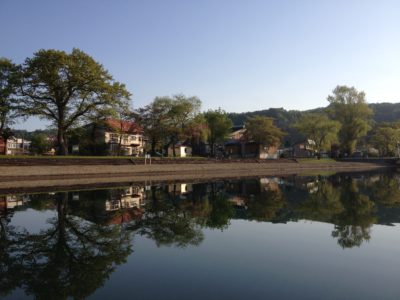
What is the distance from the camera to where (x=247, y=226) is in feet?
43.5

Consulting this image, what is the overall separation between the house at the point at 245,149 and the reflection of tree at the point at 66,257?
2806 inches

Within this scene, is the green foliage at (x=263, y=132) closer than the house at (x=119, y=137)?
No

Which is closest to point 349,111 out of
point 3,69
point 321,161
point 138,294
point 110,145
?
point 321,161

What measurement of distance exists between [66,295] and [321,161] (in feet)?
234

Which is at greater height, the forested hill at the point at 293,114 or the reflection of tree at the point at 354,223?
the forested hill at the point at 293,114

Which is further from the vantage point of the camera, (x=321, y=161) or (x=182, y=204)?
(x=321, y=161)

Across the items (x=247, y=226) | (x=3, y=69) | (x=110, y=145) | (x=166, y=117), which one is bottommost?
(x=247, y=226)

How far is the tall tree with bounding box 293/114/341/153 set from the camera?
251 ft

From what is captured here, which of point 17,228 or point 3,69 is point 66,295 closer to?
point 17,228

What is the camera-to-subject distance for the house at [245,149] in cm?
8425

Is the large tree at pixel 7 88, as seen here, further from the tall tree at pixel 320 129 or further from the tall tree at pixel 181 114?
the tall tree at pixel 320 129

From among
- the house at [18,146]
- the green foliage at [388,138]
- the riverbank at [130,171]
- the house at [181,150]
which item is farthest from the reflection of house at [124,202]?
the house at [18,146]

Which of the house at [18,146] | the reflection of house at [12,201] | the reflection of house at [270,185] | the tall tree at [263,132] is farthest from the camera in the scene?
the house at [18,146]

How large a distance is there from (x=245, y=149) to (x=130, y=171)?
4924 cm
